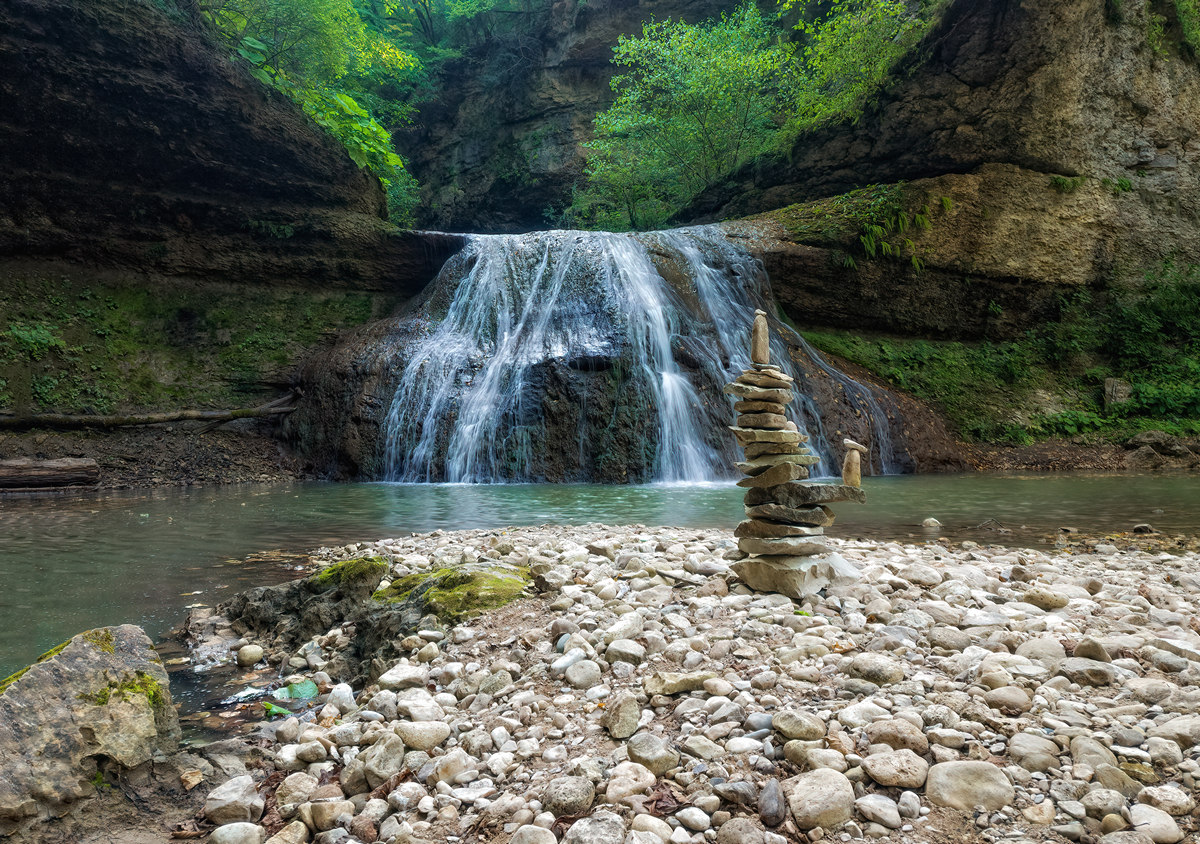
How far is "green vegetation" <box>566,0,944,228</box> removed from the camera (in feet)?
49.0

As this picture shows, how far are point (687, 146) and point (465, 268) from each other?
8.72 m

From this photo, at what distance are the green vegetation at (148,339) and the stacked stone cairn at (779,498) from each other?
12199 mm

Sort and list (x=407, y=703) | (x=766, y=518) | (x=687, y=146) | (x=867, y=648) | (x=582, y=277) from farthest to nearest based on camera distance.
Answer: (x=687, y=146), (x=582, y=277), (x=766, y=518), (x=867, y=648), (x=407, y=703)

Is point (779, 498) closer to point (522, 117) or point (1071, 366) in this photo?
point (1071, 366)

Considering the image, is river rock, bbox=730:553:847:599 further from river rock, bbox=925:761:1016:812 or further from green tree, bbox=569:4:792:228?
green tree, bbox=569:4:792:228

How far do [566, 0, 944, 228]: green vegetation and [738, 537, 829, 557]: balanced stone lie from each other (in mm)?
14291

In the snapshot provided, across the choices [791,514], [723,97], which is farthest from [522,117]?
[791,514]

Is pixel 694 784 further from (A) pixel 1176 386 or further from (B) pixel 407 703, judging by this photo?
(A) pixel 1176 386

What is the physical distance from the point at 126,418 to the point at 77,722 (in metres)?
11.9

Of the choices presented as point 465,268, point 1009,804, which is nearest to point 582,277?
point 465,268

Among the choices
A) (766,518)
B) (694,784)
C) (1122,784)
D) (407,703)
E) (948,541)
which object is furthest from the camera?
(948,541)

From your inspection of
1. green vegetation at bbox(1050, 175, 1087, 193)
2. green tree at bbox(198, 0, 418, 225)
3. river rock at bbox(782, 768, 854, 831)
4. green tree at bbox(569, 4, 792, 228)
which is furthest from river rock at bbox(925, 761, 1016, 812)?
green tree at bbox(569, 4, 792, 228)

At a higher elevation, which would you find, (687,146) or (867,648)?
(687,146)

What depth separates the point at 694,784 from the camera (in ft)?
6.07
